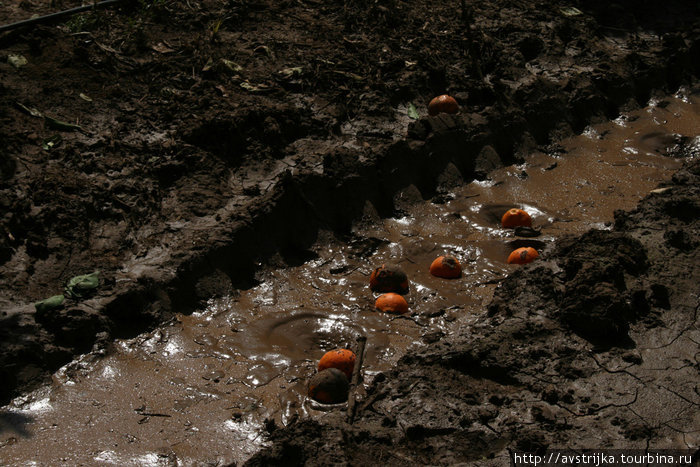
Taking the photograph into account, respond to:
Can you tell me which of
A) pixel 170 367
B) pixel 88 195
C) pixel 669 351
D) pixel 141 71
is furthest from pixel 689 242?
pixel 141 71

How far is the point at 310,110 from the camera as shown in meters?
6.90

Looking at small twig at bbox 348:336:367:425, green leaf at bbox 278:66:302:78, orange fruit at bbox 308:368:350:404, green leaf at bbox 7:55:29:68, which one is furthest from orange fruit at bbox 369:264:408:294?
green leaf at bbox 7:55:29:68

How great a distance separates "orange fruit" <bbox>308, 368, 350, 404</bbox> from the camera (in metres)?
4.20

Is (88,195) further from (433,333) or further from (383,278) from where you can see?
(433,333)

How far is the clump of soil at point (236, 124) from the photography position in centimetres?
512

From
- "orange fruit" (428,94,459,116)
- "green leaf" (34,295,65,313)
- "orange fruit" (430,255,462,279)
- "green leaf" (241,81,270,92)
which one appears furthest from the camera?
"orange fruit" (428,94,459,116)

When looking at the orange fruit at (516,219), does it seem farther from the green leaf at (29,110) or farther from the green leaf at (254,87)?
the green leaf at (29,110)

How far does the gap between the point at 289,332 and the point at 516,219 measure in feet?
8.12

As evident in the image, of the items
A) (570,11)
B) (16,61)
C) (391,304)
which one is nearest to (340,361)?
(391,304)

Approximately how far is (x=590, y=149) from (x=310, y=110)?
320cm

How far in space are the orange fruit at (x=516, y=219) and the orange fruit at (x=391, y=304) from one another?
5.23 feet

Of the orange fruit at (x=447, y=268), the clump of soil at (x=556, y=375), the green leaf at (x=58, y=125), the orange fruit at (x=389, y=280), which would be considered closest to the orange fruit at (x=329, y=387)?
the clump of soil at (x=556, y=375)

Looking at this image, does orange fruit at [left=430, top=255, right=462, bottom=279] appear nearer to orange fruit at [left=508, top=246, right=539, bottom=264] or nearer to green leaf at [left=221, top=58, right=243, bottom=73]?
orange fruit at [left=508, top=246, right=539, bottom=264]

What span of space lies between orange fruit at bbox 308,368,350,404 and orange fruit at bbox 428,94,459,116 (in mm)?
3954
